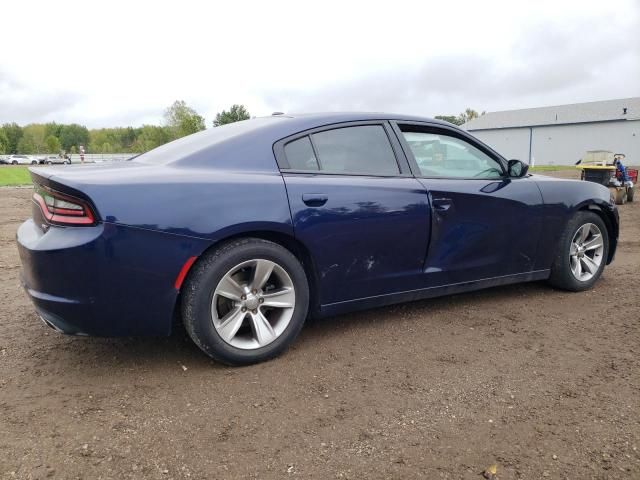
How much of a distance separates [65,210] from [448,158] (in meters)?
2.58

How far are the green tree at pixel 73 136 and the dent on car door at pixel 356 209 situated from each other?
109 m

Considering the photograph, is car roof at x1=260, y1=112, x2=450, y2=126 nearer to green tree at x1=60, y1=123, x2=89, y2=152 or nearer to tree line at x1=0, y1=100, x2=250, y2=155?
tree line at x1=0, y1=100, x2=250, y2=155

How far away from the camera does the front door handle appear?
116 inches

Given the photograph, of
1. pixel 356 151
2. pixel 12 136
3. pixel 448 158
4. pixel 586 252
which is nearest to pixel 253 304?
pixel 356 151

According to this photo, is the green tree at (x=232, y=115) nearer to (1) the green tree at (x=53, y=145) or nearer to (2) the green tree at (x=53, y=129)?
(1) the green tree at (x=53, y=145)

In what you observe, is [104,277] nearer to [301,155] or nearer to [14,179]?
[301,155]

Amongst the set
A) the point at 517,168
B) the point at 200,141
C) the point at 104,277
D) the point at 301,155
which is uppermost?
Result: the point at 200,141

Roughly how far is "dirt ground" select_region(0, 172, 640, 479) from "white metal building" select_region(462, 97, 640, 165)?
172 ft

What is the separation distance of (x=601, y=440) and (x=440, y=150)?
220 centimetres

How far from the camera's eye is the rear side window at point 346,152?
3096mm

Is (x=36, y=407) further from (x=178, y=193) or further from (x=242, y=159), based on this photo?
(x=242, y=159)

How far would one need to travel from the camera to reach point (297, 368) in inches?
113

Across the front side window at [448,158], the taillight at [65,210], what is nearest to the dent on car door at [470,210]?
the front side window at [448,158]

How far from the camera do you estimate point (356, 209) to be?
3090 millimetres
